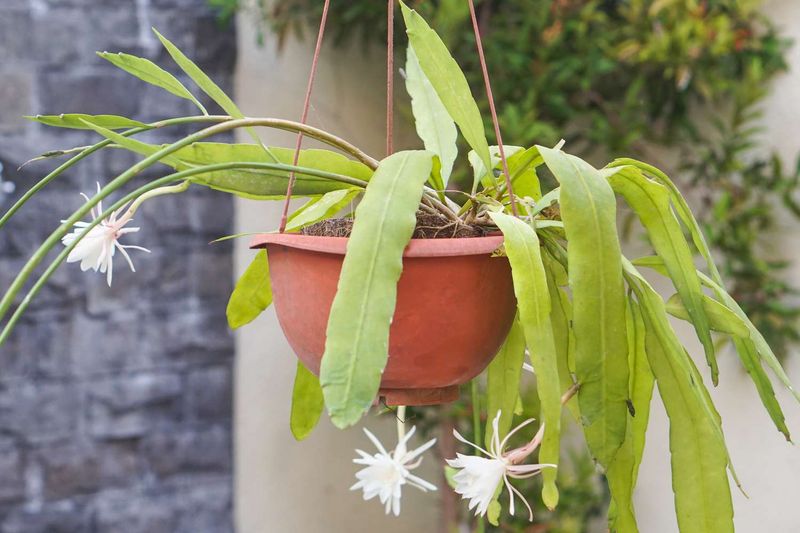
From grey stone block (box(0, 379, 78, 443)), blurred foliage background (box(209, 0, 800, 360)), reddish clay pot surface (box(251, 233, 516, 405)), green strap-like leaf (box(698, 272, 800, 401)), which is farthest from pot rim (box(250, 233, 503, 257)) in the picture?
grey stone block (box(0, 379, 78, 443))

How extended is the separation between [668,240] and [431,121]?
32 centimetres

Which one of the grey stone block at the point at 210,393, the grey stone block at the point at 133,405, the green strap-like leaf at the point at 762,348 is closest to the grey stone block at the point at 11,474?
the grey stone block at the point at 133,405

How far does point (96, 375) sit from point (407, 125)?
996mm

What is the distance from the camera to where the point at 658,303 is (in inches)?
28.2

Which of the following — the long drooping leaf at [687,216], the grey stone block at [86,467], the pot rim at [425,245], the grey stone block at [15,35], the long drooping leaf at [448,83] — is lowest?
the grey stone block at [86,467]

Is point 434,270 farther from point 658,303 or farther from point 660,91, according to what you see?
point 660,91

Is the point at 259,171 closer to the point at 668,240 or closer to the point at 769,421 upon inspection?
the point at 668,240

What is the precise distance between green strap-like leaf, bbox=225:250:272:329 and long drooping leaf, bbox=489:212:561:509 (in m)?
0.34

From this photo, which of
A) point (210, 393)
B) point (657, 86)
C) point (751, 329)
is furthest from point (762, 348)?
point (210, 393)

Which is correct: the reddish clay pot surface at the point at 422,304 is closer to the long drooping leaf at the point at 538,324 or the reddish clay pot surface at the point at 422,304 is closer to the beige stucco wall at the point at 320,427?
the long drooping leaf at the point at 538,324

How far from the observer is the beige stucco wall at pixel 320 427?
1.75m

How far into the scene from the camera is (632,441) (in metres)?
0.75

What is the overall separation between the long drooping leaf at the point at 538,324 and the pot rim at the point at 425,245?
0.11ft

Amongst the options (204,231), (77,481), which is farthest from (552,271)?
(77,481)
